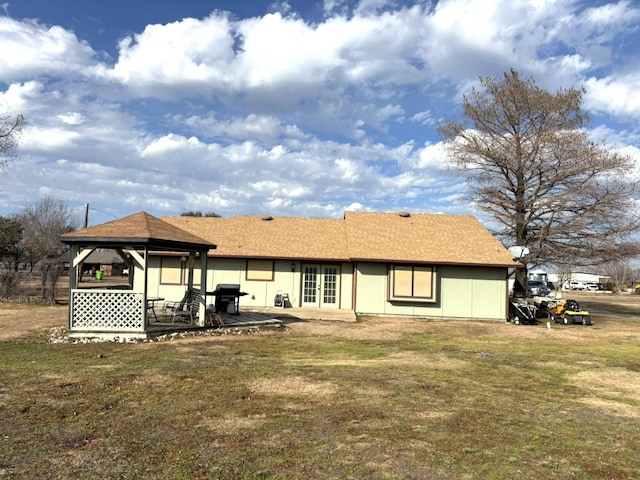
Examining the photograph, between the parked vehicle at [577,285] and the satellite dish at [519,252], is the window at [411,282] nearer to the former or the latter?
the satellite dish at [519,252]

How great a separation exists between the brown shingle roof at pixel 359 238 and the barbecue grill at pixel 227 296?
11.0 feet

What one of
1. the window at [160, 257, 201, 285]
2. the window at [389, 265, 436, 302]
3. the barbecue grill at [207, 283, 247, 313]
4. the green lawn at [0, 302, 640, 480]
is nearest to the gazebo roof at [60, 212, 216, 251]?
the green lawn at [0, 302, 640, 480]

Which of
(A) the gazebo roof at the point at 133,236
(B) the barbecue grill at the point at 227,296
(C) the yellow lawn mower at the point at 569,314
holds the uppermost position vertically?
(A) the gazebo roof at the point at 133,236

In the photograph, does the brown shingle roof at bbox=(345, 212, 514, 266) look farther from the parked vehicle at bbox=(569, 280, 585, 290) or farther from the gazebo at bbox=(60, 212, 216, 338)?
the parked vehicle at bbox=(569, 280, 585, 290)

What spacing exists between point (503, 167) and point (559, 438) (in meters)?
22.4

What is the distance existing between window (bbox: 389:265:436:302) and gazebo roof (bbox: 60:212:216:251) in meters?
8.82

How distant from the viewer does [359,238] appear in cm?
2069

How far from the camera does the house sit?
1905cm

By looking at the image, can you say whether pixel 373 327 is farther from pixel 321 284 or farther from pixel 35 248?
pixel 35 248

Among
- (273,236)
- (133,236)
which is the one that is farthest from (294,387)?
(273,236)

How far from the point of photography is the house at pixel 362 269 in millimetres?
19047

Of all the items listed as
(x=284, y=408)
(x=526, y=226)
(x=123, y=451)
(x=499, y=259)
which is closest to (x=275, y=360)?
(x=284, y=408)

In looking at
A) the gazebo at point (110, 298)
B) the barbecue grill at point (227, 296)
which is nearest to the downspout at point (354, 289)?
the barbecue grill at point (227, 296)

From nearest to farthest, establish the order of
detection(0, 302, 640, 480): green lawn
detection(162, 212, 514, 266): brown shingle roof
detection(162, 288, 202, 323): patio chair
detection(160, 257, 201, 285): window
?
detection(0, 302, 640, 480): green lawn
detection(162, 288, 202, 323): patio chair
detection(162, 212, 514, 266): brown shingle roof
detection(160, 257, 201, 285): window
